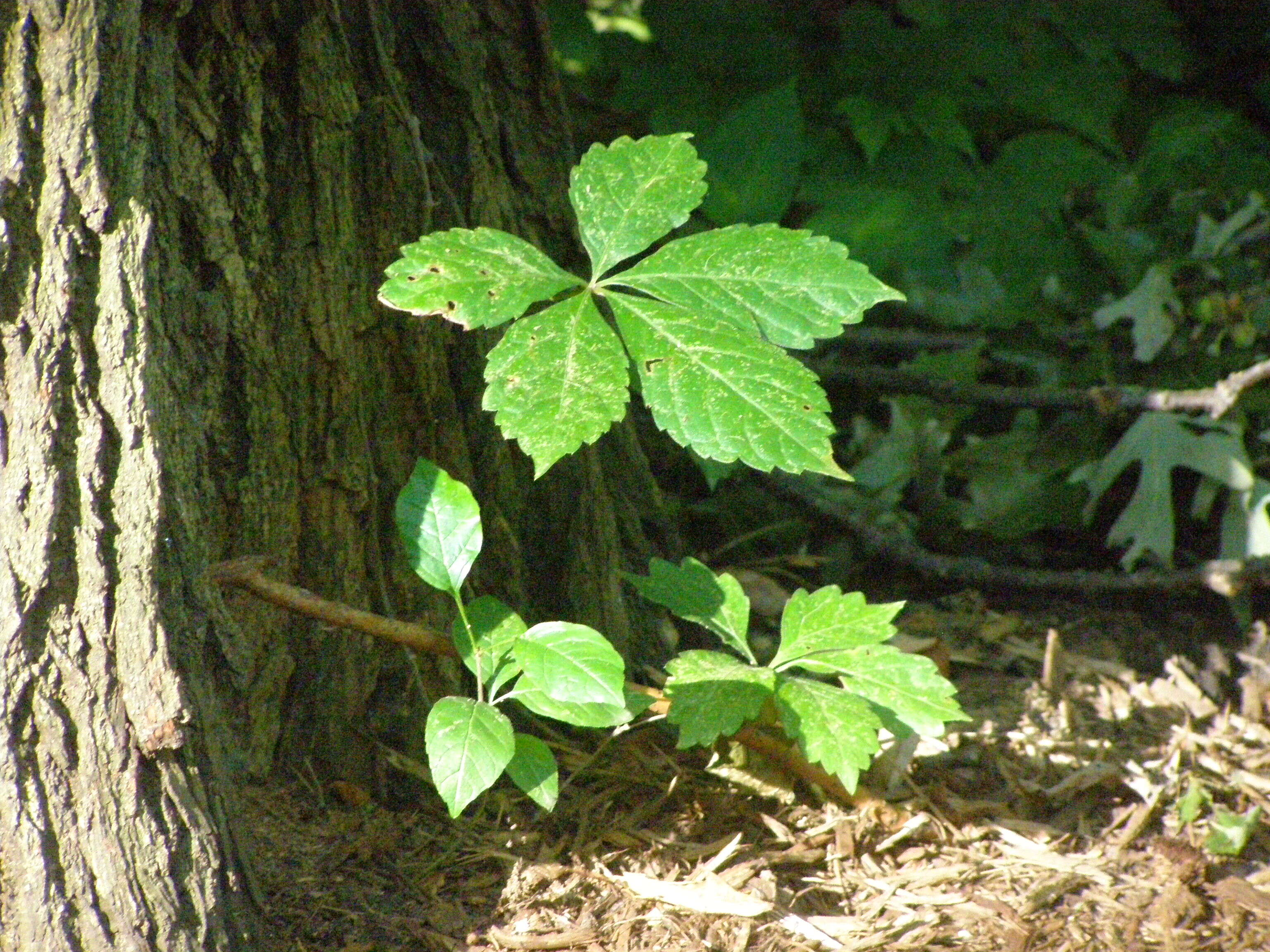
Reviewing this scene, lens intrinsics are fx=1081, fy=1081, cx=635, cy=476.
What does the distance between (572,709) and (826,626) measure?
1.26 feet

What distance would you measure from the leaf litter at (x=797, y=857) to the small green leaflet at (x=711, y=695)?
21 centimetres

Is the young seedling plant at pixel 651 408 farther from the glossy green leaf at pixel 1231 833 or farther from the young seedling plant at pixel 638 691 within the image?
the glossy green leaf at pixel 1231 833


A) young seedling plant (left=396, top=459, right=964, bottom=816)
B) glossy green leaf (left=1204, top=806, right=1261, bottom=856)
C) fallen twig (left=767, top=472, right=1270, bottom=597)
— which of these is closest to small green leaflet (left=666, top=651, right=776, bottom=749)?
young seedling plant (left=396, top=459, right=964, bottom=816)

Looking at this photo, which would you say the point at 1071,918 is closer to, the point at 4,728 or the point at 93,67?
the point at 4,728

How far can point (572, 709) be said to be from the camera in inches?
50.4

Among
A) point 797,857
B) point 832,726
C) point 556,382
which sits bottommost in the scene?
point 797,857

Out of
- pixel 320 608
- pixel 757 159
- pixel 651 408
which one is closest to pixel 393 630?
pixel 320 608

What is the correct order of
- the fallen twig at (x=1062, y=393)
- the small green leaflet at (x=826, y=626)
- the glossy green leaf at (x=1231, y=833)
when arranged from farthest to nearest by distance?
A: the fallen twig at (x=1062, y=393), the glossy green leaf at (x=1231, y=833), the small green leaflet at (x=826, y=626)

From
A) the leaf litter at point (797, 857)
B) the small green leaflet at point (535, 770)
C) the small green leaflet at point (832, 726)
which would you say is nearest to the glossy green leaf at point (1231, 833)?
the leaf litter at point (797, 857)

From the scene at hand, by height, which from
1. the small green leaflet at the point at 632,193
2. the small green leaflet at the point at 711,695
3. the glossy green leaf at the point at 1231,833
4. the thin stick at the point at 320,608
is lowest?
the glossy green leaf at the point at 1231,833

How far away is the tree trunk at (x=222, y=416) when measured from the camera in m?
1.11

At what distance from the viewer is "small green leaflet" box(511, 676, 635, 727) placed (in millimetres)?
1274

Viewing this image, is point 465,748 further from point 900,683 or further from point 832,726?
point 900,683

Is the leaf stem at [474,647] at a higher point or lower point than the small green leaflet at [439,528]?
lower
